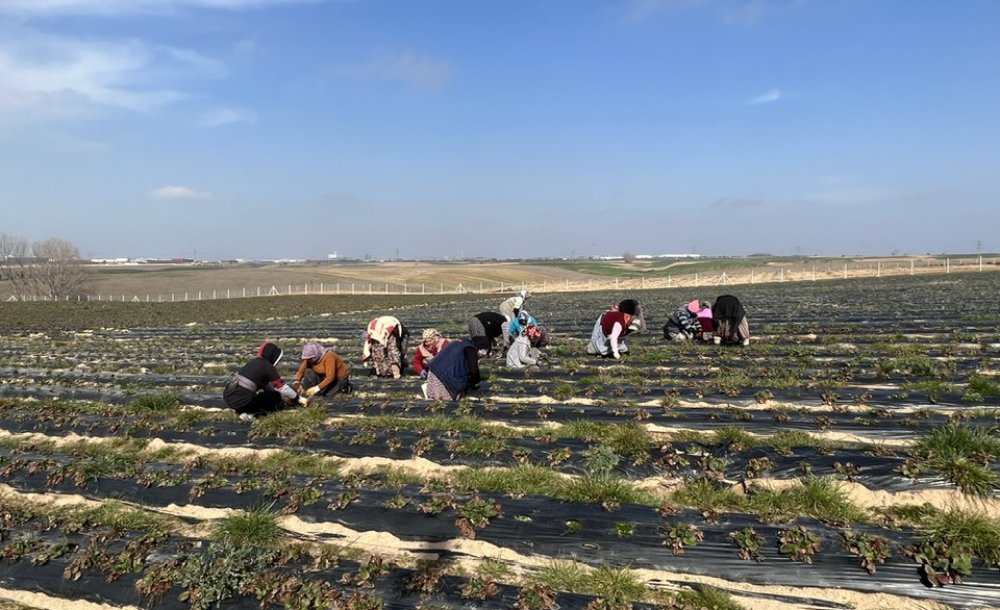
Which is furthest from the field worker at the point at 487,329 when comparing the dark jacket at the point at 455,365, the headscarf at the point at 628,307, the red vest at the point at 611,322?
the dark jacket at the point at 455,365

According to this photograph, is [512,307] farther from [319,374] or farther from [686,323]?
[319,374]

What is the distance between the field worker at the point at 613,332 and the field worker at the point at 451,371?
320cm

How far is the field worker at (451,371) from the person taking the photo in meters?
7.88

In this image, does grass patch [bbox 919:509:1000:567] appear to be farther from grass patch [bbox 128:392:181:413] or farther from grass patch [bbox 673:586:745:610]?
grass patch [bbox 128:392:181:413]

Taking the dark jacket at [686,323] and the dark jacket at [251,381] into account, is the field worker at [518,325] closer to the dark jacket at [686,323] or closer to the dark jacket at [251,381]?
the dark jacket at [686,323]

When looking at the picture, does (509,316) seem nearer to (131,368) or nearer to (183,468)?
(183,468)

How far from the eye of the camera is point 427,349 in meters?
9.30

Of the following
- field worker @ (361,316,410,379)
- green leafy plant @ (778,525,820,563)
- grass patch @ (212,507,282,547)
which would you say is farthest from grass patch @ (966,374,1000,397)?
field worker @ (361,316,410,379)

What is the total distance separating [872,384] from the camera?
24.6 ft

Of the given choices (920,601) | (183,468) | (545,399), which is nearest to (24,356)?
(183,468)

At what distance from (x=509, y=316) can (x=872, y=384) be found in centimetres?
600

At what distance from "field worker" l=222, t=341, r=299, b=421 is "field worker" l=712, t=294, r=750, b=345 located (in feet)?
25.2

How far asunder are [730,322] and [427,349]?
5.73 metres

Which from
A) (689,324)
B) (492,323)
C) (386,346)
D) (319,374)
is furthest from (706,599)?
(689,324)
